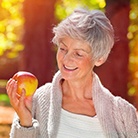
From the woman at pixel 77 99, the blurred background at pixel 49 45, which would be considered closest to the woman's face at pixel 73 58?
the woman at pixel 77 99

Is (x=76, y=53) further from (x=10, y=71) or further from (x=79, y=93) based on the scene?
(x=10, y=71)

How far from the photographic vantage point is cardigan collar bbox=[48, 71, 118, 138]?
3.16 metres

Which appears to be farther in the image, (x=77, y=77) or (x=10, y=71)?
(x=10, y=71)

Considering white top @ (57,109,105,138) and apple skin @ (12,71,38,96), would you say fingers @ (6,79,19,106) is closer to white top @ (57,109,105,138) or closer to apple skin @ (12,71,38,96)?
apple skin @ (12,71,38,96)

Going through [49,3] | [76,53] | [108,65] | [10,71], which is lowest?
[10,71]

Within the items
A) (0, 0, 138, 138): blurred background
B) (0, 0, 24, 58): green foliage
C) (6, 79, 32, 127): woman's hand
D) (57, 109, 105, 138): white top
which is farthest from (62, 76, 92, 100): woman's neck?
(0, 0, 24, 58): green foliage

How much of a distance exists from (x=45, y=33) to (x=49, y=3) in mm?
328

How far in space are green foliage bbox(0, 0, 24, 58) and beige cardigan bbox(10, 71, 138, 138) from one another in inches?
239

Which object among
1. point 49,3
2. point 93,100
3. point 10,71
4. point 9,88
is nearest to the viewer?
point 9,88

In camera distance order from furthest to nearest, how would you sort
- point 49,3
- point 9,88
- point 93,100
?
point 49,3 → point 93,100 → point 9,88

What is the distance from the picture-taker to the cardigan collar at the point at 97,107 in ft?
10.4

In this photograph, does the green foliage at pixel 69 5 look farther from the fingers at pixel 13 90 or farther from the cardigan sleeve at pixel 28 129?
the fingers at pixel 13 90

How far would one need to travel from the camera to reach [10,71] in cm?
1123

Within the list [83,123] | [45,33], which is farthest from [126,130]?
[45,33]
